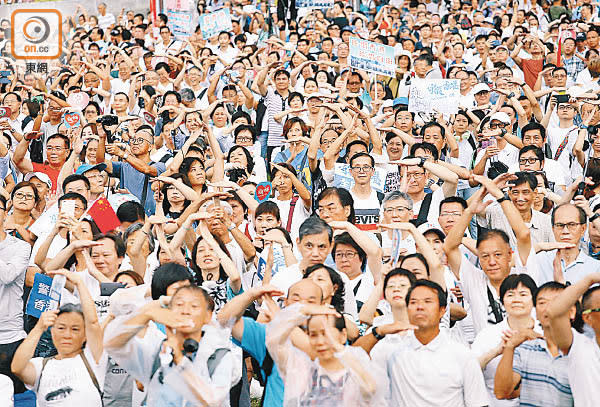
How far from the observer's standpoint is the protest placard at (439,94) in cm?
1144

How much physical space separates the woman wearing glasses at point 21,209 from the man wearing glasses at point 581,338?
4535 millimetres

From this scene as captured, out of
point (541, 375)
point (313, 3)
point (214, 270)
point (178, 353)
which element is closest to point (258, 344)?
point (178, 353)

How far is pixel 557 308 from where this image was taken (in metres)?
4.96

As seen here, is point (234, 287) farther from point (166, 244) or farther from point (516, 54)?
point (516, 54)

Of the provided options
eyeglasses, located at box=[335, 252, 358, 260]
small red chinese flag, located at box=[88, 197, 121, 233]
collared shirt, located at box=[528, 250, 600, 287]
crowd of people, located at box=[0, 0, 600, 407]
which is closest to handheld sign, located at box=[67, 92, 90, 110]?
crowd of people, located at box=[0, 0, 600, 407]

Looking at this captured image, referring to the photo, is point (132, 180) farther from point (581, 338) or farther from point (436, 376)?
point (581, 338)

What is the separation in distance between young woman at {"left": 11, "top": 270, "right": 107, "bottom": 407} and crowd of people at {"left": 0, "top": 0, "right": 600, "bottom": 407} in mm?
12

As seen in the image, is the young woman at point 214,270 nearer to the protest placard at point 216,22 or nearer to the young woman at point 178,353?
the young woman at point 178,353

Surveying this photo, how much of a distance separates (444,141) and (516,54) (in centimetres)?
499

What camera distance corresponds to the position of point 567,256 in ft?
21.9

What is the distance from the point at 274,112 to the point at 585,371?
7973 mm

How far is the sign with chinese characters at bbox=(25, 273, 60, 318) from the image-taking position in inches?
259

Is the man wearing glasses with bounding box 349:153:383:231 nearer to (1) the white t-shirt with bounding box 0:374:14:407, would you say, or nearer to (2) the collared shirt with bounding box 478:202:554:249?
(2) the collared shirt with bounding box 478:202:554:249

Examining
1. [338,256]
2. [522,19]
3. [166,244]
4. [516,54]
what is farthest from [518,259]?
[522,19]
